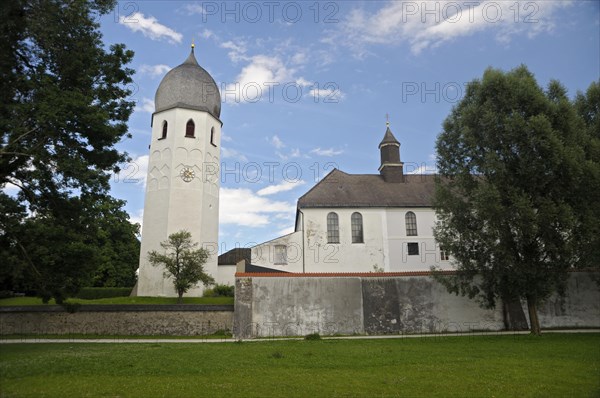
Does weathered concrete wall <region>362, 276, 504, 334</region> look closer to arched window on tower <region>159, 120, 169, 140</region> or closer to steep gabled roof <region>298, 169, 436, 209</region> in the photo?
steep gabled roof <region>298, 169, 436, 209</region>

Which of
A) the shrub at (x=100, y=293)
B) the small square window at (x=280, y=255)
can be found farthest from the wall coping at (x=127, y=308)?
the shrub at (x=100, y=293)

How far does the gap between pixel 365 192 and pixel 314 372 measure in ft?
90.4

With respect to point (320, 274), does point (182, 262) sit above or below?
above

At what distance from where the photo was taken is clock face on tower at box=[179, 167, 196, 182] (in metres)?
33.3

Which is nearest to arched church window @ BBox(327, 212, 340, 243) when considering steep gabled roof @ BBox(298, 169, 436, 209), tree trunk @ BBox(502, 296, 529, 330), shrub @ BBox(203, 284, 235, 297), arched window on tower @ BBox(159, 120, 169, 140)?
steep gabled roof @ BBox(298, 169, 436, 209)

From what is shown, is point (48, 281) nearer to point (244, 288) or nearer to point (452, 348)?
point (244, 288)

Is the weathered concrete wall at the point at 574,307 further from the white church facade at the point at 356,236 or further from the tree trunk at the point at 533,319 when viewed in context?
the white church facade at the point at 356,236

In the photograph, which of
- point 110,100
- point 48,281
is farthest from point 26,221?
point 110,100

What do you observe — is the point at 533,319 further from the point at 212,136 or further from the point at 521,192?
the point at 212,136

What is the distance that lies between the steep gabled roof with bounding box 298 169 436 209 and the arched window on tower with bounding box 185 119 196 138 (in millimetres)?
10414

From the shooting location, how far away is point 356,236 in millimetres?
34250

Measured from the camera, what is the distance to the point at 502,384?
A: 780 centimetres

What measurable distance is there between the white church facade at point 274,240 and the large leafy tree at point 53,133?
1814 centimetres

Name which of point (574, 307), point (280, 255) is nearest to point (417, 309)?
point (574, 307)
